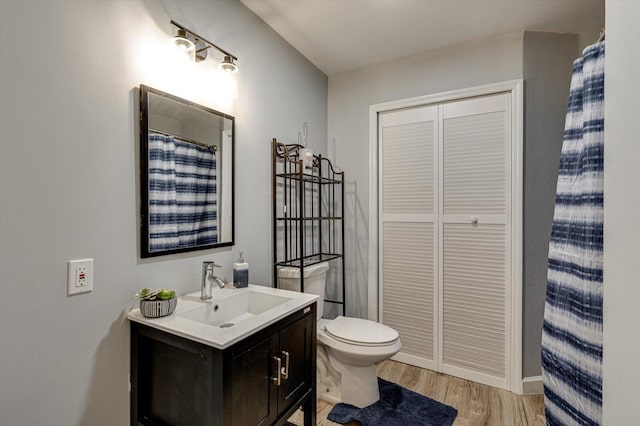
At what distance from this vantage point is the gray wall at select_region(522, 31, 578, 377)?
6.88 ft

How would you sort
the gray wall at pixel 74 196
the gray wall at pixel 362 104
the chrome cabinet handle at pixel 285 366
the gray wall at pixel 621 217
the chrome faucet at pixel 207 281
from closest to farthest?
the gray wall at pixel 621 217, the gray wall at pixel 74 196, the chrome cabinet handle at pixel 285 366, the chrome faucet at pixel 207 281, the gray wall at pixel 362 104

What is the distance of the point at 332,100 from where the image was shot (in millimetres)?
2807

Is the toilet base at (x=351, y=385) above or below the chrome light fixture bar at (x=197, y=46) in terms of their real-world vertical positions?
below

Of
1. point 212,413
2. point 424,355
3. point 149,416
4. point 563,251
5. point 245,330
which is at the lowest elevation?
point 424,355

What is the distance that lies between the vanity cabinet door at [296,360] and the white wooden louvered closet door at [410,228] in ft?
3.84

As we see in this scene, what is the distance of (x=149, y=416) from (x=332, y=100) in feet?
8.20

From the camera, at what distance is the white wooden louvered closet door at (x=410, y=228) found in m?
2.41

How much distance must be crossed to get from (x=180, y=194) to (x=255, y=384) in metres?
0.88

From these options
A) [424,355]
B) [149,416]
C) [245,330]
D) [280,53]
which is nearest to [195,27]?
[280,53]

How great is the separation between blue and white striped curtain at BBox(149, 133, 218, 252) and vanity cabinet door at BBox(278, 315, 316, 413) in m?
0.62

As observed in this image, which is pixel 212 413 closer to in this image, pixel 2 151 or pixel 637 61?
pixel 2 151

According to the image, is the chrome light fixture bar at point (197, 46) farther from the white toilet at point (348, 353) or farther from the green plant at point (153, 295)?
the white toilet at point (348, 353)

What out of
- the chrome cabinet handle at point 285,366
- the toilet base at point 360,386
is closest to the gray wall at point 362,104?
the toilet base at point 360,386

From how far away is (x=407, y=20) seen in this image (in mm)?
2021
